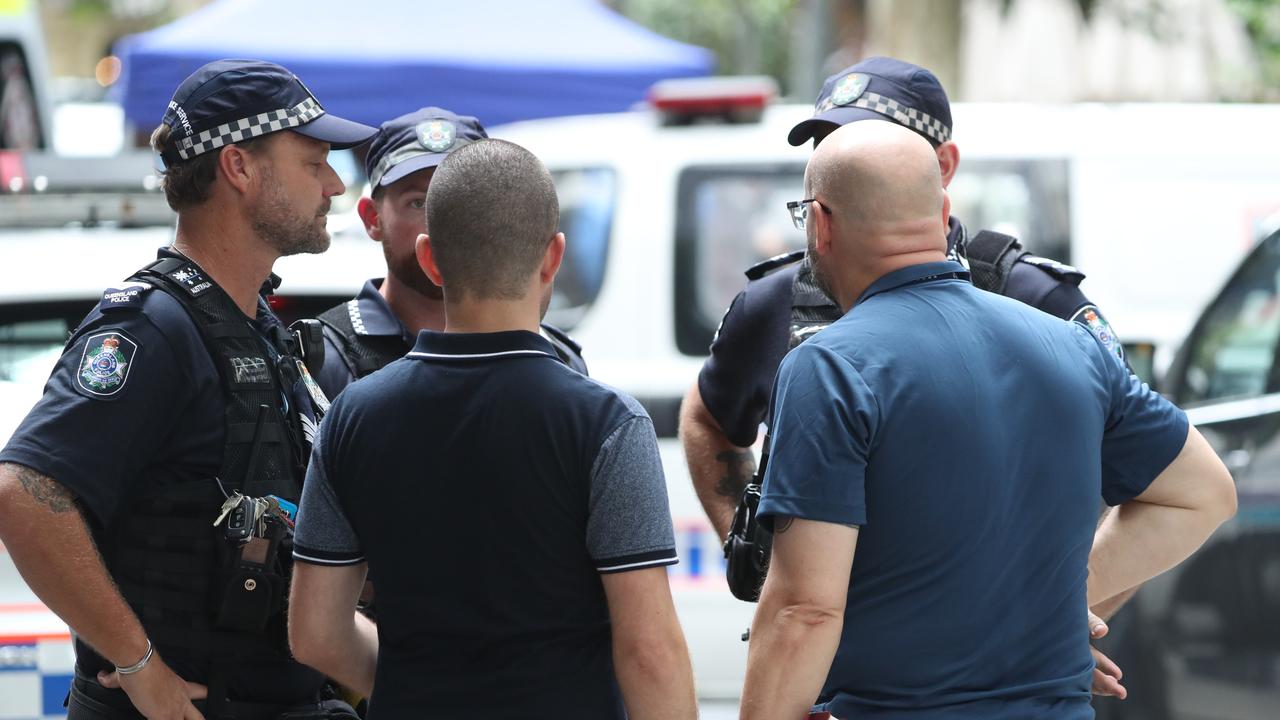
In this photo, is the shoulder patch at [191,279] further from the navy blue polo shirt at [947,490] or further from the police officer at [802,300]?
the police officer at [802,300]

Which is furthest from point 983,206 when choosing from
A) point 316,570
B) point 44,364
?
point 316,570

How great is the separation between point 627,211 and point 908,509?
3160 mm

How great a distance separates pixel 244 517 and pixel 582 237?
2.99 metres

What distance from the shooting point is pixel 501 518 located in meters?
2.12

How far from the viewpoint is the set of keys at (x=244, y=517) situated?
242cm

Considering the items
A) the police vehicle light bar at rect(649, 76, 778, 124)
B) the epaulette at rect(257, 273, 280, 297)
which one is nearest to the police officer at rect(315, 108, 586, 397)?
the epaulette at rect(257, 273, 280, 297)

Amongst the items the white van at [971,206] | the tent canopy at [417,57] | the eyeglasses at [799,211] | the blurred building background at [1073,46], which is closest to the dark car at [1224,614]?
the white van at [971,206]

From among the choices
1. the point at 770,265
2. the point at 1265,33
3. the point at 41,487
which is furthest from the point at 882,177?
the point at 1265,33

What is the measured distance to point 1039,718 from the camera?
2199mm

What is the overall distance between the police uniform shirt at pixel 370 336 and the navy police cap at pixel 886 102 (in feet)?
2.09

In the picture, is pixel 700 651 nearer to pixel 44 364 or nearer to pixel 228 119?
pixel 44 364

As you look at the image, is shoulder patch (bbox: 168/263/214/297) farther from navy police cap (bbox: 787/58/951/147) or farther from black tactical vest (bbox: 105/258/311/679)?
navy police cap (bbox: 787/58/951/147)

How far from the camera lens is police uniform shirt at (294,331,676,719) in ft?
6.94

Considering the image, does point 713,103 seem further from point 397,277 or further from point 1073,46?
point 1073,46
